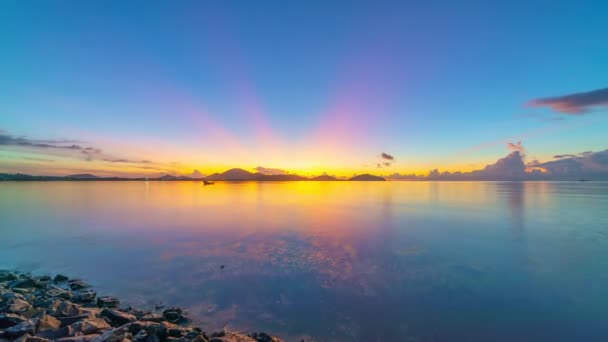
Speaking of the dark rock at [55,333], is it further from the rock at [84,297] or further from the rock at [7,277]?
the rock at [7,277]

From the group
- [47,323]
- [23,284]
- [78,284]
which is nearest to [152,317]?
[47,323]

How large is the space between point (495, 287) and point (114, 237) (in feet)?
67.8

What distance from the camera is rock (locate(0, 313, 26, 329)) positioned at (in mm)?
5883

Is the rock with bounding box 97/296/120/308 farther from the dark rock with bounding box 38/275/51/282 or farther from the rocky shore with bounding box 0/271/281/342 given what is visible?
the dark rock with bounding box 38/275/51/282

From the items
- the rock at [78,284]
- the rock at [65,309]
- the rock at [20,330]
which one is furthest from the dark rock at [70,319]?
the rock at [78,284]

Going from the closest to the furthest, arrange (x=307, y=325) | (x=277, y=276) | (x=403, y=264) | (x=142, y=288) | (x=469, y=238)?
(x=307, y=325), (x=142, y=288), (x=277, y=276), (x=403, y=264), (x=469, y=238)

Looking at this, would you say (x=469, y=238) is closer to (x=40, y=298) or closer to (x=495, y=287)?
(x=495, y=287)

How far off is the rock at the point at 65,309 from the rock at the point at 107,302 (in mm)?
847

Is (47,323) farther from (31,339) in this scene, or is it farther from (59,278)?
(59,278)

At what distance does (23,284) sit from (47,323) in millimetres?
4883

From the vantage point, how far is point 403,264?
38.2 feet

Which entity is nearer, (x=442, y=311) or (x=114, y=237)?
(x=442, y=311)

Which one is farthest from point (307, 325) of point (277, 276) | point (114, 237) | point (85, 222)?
point (85, 222)

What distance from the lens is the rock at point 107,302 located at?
7.73 m
